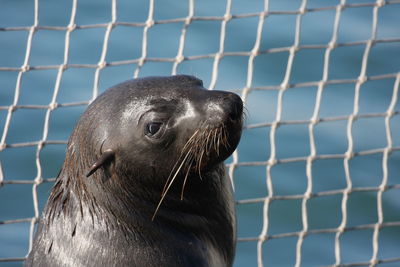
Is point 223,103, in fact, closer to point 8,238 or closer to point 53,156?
point 8,238

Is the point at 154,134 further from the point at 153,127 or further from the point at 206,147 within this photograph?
the point at 206,147

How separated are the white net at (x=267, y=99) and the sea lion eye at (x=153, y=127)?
1571 mm

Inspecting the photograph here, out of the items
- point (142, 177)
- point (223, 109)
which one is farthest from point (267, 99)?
point (223, 109)

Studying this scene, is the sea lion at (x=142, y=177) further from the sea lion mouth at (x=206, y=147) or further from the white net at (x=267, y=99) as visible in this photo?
the white net at (x=267, y=99)

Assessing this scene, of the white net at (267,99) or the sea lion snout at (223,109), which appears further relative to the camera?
the white net at (267,99)

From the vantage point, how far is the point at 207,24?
27.3ft

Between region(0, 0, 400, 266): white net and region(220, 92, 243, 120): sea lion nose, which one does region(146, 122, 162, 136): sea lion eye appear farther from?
region(0, 0, 400, 266): white net

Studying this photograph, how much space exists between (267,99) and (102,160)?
11.8 feet

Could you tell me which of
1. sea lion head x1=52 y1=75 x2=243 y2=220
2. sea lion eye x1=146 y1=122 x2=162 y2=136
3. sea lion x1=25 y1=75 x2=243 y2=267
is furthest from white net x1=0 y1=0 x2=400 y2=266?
sea lion eye x1=146 y1=122 x2=162 y2=136

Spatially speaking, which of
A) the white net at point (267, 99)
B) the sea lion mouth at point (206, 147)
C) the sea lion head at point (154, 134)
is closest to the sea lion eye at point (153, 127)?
the sea lion head at point (154, 134)

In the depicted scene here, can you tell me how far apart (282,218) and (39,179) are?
177cm

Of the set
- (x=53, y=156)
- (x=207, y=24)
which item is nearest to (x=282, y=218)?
(x=53, y=156)

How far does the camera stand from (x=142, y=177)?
3967 millimetres

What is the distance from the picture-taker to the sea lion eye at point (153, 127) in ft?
12.7
